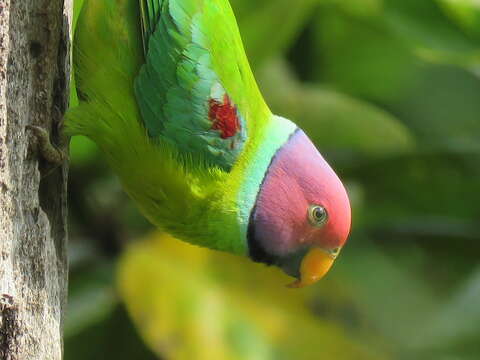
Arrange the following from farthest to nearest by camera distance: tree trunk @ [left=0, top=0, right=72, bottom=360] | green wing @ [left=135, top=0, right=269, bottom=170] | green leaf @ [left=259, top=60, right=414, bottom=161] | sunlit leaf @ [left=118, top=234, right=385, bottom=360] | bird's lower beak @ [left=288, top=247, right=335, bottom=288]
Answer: green leaf @ [left=259, top=60, right=414, bottom=161] < sunlit leaf @ [left=118, top=234, right=385, bottom=360] < bird's lower beak @ [left=288, top=247, right=335, bottom=288] < green wing @ [left=135, top=0, right=269, bottom=170] < tree trunk @ [left=0, top=0, right=72, bottom=360]

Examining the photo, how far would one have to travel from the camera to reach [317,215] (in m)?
1.91

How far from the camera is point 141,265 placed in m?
2.99

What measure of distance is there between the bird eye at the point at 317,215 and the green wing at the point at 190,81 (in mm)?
211

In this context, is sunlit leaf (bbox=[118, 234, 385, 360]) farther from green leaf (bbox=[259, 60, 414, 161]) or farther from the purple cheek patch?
the purple cheek patch

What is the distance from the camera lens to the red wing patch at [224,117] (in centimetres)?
184

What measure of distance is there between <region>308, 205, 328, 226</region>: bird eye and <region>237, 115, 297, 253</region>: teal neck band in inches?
5.1

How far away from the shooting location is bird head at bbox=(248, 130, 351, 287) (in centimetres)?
190

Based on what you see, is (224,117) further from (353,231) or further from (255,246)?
(353,231)

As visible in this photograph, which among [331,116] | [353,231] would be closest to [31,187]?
[331,116]

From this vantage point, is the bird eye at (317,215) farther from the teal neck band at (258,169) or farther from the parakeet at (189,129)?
the teal neck band at (258,169)

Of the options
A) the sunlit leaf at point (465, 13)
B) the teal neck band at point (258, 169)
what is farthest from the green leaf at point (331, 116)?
the teal neck band at point (258, 169)

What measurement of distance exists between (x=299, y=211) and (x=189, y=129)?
31cm

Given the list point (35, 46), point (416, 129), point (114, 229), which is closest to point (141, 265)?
point (114, 229)

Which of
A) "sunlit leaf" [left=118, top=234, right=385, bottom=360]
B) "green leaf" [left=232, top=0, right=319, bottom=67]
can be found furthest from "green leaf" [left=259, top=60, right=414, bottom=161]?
"sunlit leaf" [left=118, top=234, right=385, bottom=360]
